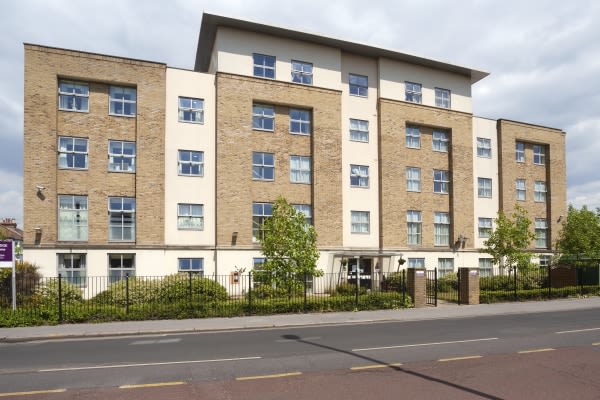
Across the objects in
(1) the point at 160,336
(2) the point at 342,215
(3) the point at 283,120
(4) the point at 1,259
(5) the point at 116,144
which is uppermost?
(3) the point at 283,120

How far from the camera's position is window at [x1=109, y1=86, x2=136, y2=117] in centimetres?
2477

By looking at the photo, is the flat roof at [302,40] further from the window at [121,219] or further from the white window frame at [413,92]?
the window at [121,219]

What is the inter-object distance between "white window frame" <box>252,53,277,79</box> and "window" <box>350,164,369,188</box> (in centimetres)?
801

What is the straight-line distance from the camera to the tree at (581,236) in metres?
33.8

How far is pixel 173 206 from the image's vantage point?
25.2m

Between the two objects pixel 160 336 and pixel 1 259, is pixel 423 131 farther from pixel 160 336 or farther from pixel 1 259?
pixel 1 259

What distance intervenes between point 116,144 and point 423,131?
2071cm

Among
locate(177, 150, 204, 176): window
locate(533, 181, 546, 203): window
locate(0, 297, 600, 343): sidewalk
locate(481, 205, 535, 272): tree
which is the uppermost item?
locate(177, 150, 204, 176): window

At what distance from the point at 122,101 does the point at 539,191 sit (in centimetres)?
3241

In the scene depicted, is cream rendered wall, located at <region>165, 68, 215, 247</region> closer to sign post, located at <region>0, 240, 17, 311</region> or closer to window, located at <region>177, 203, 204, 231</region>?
window, located at <region>177, 203, 204, 231</region>

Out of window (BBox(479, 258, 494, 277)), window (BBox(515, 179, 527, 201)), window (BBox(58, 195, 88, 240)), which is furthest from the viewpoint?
window (BBox(515, 179, 527, 201))

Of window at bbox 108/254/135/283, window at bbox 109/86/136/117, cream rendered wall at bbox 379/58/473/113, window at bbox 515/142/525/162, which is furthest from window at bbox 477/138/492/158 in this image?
window at bbox 108/254/135/283

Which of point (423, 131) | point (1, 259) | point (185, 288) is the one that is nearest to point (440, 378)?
point (185, 288)

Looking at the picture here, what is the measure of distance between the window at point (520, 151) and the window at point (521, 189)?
1.79 metres
